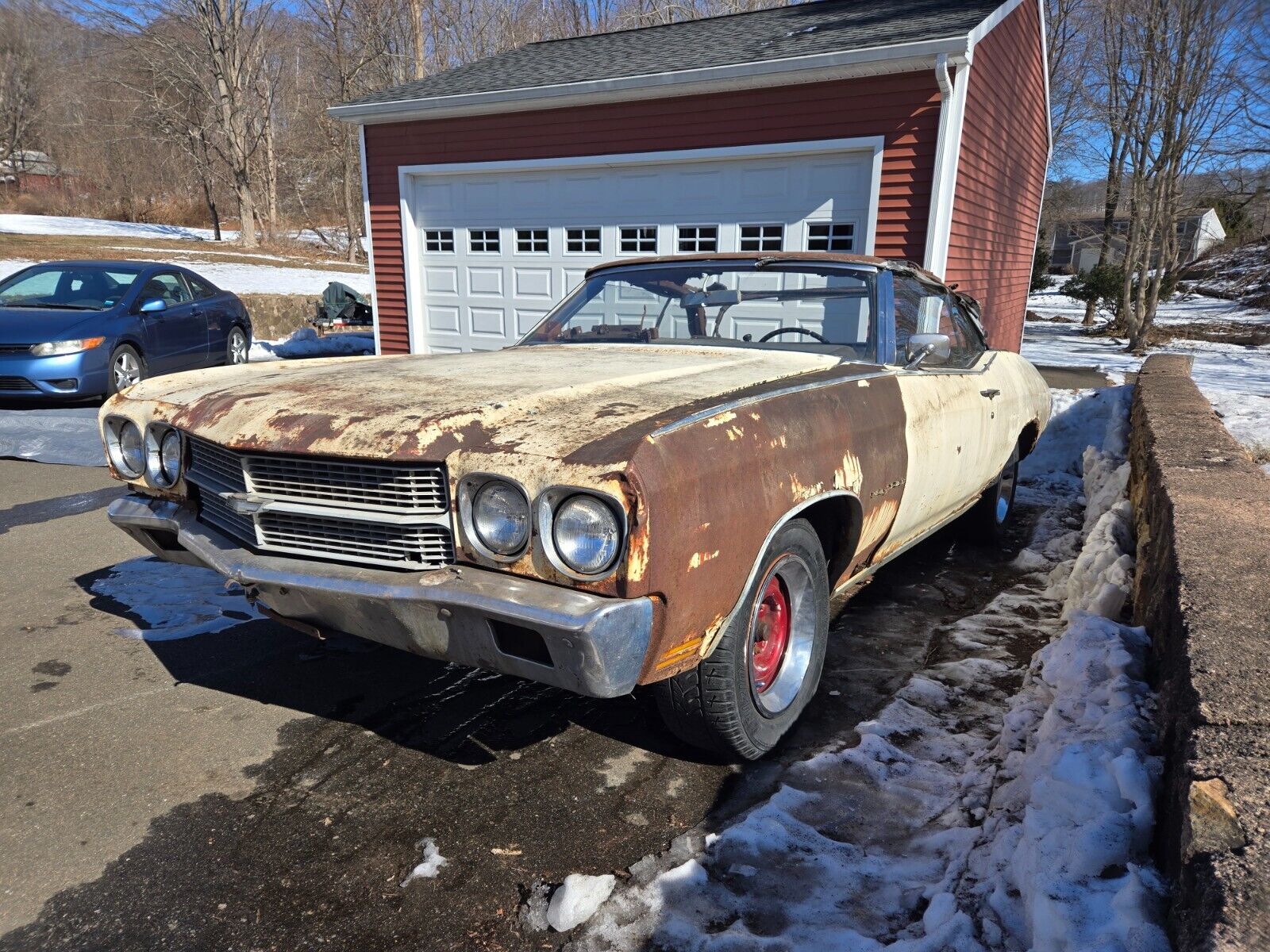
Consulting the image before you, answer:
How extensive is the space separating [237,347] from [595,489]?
10295mm

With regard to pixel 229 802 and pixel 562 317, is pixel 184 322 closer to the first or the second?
pixel 562 317

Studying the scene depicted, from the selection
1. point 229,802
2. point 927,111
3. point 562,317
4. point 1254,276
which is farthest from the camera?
point 1254,276

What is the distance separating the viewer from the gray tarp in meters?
6.56

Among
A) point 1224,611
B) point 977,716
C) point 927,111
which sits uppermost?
point 927,111

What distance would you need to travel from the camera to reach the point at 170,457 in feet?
9.61

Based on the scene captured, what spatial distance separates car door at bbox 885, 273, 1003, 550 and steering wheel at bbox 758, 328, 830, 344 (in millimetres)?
316

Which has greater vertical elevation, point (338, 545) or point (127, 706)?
point (338, 545)

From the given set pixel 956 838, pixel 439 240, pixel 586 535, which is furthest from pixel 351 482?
pixel 439 240

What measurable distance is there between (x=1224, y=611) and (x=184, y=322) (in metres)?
10.0

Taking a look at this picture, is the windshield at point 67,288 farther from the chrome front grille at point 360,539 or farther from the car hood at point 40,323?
the chrome front grille at point 360,539

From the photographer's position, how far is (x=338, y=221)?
43.3 m

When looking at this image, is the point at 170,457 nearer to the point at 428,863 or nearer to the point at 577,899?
the point at 428,863

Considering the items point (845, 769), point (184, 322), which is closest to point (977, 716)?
point (845, 769)

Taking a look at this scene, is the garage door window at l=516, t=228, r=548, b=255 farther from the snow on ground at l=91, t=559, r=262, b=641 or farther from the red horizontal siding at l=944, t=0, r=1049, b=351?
the snow on ground at l=91, t=559, r=262, b=641
